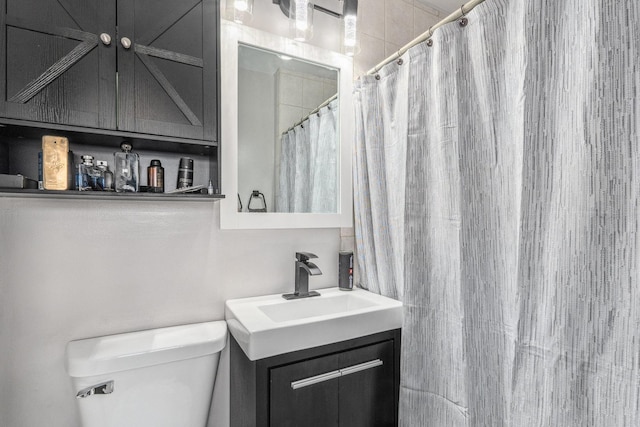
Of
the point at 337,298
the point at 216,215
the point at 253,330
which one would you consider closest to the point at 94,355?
the point at 253,330

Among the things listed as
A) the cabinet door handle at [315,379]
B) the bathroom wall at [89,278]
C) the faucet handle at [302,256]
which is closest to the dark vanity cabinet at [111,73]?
the bathroom wall at [89,278]

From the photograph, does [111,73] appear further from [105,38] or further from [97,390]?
[97,390]

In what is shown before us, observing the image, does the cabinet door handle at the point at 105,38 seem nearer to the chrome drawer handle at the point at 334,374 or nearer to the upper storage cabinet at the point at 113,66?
the upper storage cabinet at the point at 113,66

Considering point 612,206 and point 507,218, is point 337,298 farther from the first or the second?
point 612,206

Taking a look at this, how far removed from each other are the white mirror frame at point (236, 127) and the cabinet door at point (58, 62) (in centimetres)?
42

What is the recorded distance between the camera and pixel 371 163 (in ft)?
5.09

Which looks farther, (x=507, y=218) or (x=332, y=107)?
(x=332, y=107)

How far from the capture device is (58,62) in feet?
3.11

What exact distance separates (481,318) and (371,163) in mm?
826

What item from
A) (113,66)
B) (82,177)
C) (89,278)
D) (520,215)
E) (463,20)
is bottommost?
(89,278)

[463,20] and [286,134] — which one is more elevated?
[463,20]

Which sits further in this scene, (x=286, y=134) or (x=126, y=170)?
(x=286, y=134)

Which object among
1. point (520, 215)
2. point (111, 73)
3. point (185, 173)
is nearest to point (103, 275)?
point (185, 173)

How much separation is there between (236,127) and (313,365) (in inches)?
39.6
